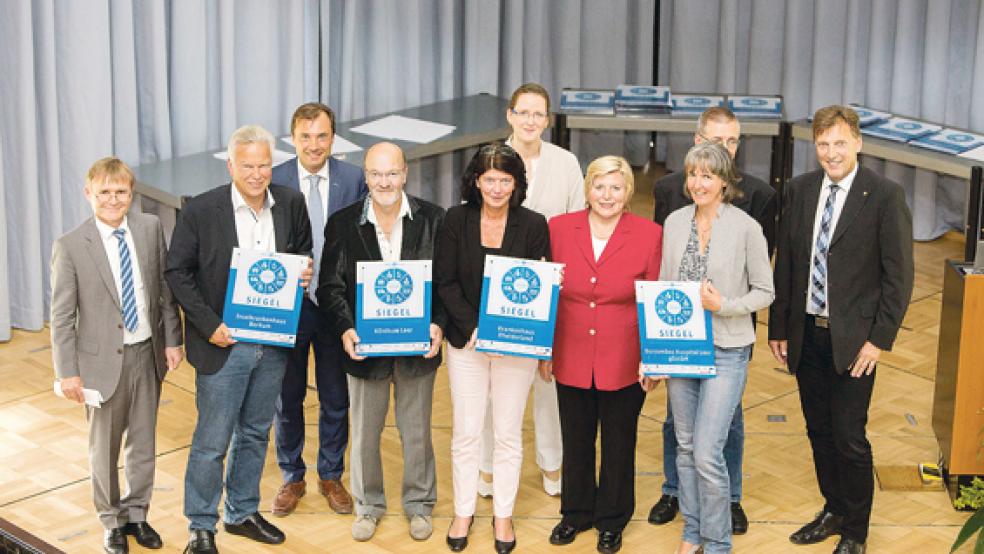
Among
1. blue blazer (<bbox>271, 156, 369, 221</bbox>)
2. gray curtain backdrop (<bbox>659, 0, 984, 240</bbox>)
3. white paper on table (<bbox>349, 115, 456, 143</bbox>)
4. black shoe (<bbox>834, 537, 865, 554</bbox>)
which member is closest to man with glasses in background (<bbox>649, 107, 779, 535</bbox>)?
black shoe (<bbox>834, 537, 865, 554</bbox>)

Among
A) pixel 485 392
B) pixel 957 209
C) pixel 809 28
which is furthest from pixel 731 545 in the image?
pixel 809 28

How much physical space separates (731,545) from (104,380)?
210 cm

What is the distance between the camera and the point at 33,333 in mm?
7109

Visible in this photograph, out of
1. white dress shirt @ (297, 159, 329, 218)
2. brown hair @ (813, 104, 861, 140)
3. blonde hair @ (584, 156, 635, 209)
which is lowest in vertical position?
white dress shirt @ (297, 159, 329, 218)

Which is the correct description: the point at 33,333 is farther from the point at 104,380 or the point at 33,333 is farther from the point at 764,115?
the point at 764,115

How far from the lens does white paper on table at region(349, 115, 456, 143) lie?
7.75 meters

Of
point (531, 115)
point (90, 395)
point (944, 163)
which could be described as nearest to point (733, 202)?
point (531, 115)

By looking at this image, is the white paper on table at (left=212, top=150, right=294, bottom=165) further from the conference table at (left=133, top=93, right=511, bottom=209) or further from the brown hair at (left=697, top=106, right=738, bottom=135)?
the brown hair at (left=697, top=106, right=738, bottom=135)

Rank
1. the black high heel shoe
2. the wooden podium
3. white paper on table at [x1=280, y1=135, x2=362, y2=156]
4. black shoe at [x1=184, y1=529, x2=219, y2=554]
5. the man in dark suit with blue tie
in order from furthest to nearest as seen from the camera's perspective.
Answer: white paper on table at [x1=280, y1=135, x2=362, y2=156] < the wooden podium < the man in dark suit with blue tie < the black high heel shoe < black shoe at [x1=184, y1=529, x2=219, y2=554]

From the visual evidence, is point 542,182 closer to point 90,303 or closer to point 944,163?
point 90,303

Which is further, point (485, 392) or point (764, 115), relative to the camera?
point (764, 115)

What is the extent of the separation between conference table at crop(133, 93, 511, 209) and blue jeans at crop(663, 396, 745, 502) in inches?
101

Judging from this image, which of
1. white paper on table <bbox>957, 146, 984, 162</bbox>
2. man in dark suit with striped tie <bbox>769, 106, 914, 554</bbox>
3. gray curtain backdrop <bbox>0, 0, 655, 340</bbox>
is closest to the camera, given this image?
man in dark suit with striped tie <bbox>769, 106, 914, 554</bbox>

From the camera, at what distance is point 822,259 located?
462 centimetres
